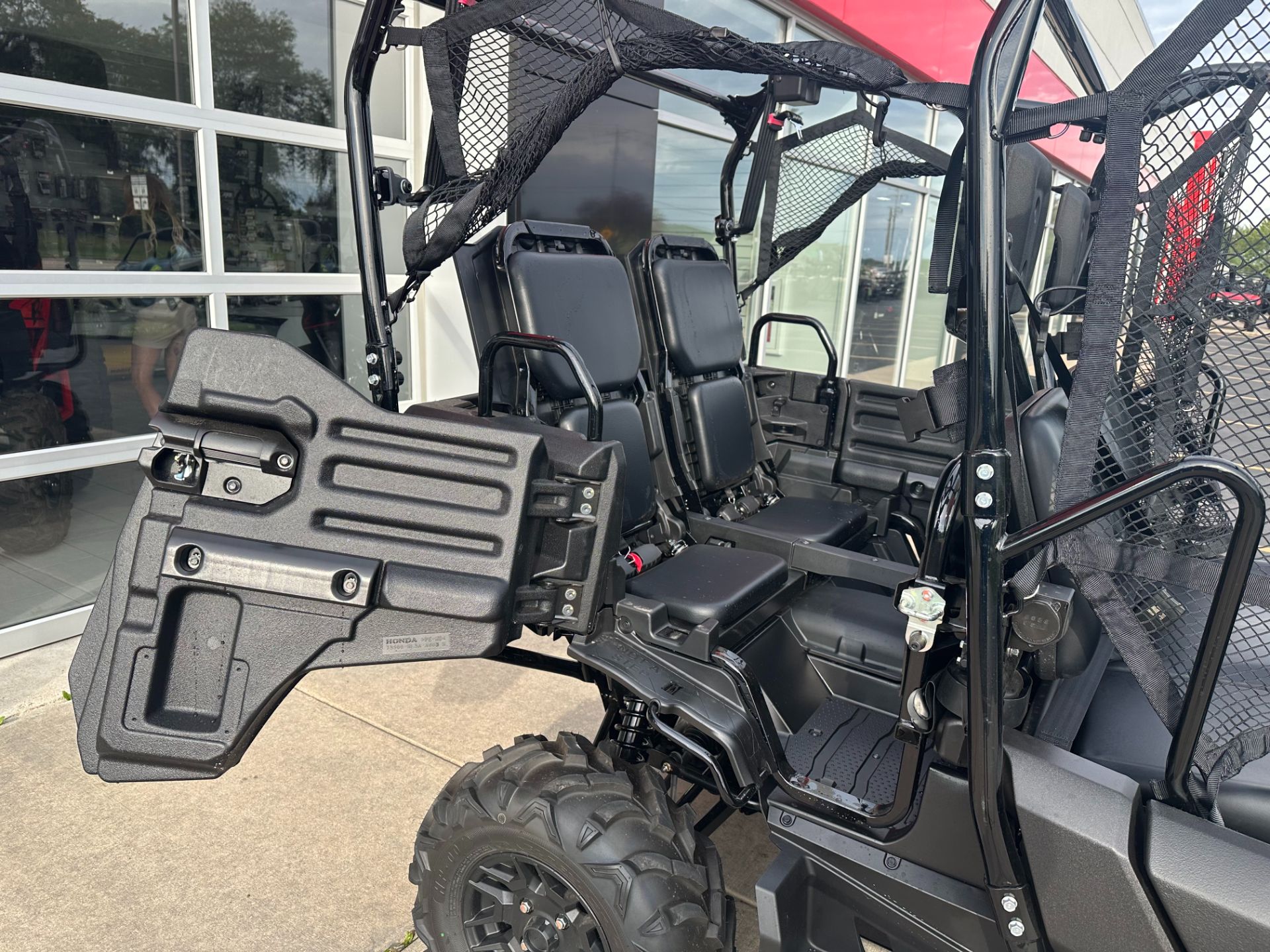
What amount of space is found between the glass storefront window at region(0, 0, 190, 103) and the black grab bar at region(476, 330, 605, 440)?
2117 millimetres

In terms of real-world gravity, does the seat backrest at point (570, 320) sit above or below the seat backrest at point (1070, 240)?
below

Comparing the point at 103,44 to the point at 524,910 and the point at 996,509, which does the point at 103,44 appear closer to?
the point at 524,910

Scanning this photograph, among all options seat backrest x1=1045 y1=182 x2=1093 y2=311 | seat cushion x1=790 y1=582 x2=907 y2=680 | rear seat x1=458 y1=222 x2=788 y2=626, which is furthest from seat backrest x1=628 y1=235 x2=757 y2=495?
seat backrest x1=1045 y1=182 x2=1093 y2=311

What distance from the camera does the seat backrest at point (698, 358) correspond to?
11.0 feet

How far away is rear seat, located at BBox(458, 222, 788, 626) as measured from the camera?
2.25m

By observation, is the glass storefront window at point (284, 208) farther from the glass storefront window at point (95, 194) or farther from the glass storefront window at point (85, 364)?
the glass storefront window at point (85, 364)

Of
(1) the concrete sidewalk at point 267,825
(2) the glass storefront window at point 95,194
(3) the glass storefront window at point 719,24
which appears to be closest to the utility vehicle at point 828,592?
(1) the concrete sidewalk at point 267,825

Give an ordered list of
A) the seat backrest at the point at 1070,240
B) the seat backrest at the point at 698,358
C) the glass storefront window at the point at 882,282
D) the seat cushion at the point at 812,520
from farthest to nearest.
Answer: the glass storefront window at the point at 882,282 < the seat backrest at the point at 698,358 < the seat cushion at the point at 812,520 < the seat backrest at the point at 1070,240

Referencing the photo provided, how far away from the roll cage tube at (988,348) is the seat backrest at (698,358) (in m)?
2.01

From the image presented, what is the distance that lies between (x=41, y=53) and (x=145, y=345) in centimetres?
107

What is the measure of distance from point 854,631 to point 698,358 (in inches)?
57.1

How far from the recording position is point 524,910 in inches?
69.4

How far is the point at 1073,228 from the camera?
2.44 m

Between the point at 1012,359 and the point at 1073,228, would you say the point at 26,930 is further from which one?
the point at 1073,228
